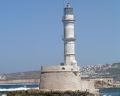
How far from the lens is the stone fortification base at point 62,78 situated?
40.6 m

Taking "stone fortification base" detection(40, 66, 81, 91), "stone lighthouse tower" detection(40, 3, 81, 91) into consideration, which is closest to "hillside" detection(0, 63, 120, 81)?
"stone lighthouse tower" detection(40, 3, 81, 91)

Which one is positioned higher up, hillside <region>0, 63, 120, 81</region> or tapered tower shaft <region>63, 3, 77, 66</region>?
hillside <region>0, 63, 120, 81</region>

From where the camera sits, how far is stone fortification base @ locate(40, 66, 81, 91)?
133ft

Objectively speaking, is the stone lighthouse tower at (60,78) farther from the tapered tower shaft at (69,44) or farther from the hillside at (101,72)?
the hillside at (101,72)

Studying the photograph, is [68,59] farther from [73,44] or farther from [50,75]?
[50,75]

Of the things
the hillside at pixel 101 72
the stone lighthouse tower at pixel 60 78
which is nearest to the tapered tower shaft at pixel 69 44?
the stone lighthouse tower at pixel 60 78

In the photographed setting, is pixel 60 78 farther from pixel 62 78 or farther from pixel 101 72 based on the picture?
pixel 101 72

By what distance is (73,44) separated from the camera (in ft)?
156

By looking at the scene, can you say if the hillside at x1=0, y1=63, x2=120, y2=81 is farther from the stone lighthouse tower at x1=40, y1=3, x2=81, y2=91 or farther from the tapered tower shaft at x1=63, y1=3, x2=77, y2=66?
the stone lighthouse tower at x1=40, y1=3, x2=81, y2=91

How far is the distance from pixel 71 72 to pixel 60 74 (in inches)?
30.8

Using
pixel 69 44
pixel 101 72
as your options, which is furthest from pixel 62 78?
pixel 101 72

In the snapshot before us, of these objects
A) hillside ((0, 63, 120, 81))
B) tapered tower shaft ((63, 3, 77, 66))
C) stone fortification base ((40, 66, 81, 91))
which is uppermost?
hillside ((0, 63, 120, 81))

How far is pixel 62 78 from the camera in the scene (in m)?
40.6

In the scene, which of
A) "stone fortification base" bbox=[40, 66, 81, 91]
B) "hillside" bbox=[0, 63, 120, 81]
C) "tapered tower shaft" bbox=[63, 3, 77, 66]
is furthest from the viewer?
"hillside" bbox=[0, 63, 120, 81]
